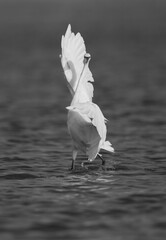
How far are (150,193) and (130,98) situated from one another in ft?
41.5

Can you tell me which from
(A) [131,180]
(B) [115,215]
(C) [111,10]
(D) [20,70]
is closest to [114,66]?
(D) [20,70]

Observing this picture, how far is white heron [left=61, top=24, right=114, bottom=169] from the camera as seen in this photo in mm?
13469

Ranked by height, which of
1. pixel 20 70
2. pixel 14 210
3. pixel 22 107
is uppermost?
pixel 20 70

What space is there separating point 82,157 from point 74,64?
210 centimetres

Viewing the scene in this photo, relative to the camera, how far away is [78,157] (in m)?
16.2

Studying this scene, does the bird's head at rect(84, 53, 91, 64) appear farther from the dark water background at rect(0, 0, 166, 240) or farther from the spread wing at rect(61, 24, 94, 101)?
the dark water background at rect(0, 0, 166, 240)

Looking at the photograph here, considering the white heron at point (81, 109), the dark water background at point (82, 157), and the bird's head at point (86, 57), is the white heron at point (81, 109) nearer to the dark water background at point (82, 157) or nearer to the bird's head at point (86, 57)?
the bird's head at point (86, 57)

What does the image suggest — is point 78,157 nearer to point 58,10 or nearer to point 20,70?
point 20,70

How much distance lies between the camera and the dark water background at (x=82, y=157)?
438 inches

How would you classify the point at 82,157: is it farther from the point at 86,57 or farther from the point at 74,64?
the point at 86,57

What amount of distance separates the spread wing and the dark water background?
1422 mm

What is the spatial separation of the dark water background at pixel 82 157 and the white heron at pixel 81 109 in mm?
520

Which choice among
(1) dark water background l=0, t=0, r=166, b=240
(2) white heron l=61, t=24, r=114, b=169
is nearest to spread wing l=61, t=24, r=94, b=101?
(2) white heron l=61, t=24, r=114, b=169

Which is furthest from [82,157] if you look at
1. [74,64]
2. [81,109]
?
[81,109]
